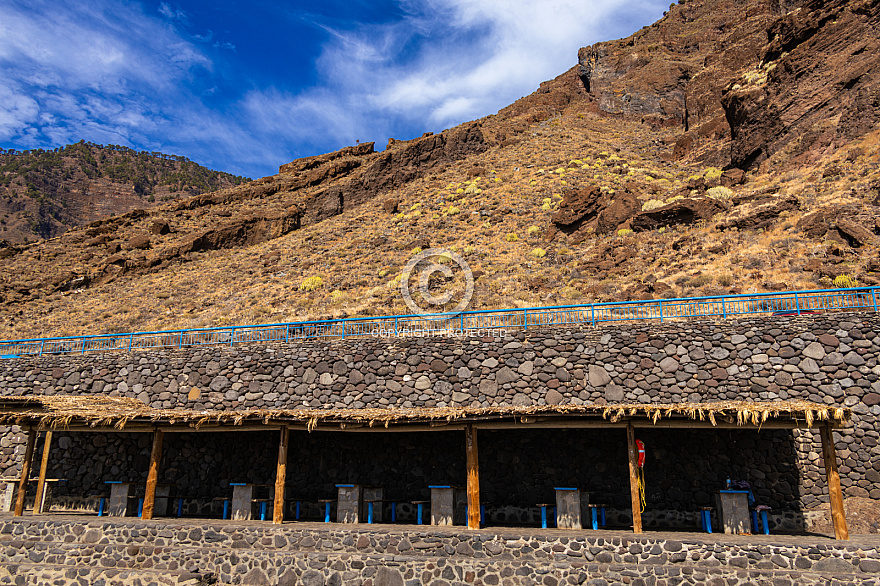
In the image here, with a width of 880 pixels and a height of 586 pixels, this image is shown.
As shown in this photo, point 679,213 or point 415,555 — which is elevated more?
point 679,213

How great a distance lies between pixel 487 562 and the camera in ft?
33.6

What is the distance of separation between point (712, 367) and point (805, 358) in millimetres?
2157

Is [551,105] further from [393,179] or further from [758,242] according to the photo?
[758,242]

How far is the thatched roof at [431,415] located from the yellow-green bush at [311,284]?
17.5m

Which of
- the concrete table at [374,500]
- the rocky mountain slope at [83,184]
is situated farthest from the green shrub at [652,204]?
the rocky mountain slope at [83,184]

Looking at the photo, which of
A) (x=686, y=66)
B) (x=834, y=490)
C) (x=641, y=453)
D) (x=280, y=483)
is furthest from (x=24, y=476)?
(x=686, y=66)

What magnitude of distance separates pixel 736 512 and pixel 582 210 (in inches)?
→ 944

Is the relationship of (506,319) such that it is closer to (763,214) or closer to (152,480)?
(152,480)

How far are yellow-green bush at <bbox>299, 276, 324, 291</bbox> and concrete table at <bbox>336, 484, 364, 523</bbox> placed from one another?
20.1m

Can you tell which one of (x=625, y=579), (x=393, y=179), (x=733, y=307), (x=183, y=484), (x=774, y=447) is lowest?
(x=625, y=579)

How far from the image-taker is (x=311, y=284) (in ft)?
107

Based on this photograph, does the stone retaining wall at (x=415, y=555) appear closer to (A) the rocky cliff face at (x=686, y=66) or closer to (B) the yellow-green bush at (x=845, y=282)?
(B) the yellow-green bush at (x=845, y=282)

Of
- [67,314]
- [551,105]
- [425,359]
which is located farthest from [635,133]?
[67,314]

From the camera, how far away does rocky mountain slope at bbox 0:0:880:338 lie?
25281 mm
